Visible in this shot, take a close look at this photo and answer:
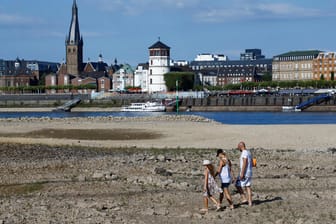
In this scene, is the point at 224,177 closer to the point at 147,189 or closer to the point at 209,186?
the point at 209,186

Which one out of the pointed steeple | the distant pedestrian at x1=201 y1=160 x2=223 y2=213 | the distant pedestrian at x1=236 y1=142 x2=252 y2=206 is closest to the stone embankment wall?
the pointed steeple

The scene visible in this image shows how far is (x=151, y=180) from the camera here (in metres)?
22.7

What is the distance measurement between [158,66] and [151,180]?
141370mm

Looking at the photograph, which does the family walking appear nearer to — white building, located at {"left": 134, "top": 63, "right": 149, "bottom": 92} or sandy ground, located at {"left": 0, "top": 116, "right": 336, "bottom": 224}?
sandy ground, located at {"left": 0, "top": 116, "right": 336, "bottom": 224}

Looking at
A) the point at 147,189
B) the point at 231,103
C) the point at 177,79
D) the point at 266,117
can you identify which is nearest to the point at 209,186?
the point at 147,189

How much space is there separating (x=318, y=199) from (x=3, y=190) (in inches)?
373

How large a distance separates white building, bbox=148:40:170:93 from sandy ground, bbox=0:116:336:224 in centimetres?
11785

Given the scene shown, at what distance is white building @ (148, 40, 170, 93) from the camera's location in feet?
527

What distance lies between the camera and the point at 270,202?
1883 cm

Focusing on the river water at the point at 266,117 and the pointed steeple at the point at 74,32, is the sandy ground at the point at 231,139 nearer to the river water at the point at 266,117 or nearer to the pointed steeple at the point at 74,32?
the river water at the point at 266,117

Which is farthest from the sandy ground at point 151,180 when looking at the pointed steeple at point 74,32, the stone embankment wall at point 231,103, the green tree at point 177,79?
the pointed steeple at point 74,32

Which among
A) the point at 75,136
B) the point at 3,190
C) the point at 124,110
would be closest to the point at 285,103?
the point at 124,110

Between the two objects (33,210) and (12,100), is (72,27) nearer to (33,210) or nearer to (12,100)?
(12,100)

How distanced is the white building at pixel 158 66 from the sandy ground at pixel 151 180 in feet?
387
